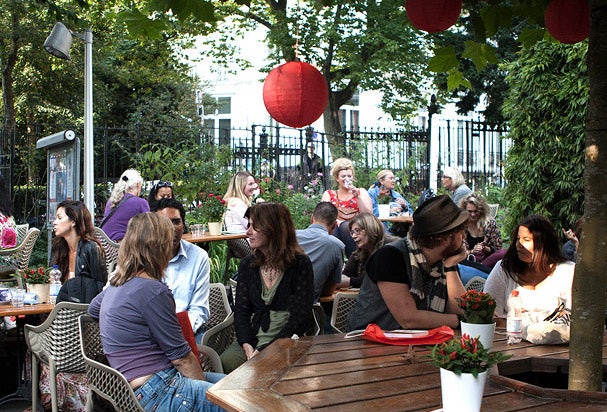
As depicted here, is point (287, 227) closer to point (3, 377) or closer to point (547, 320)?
point (547, 320)

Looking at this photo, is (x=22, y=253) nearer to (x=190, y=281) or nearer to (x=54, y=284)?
(x=54, y=284)

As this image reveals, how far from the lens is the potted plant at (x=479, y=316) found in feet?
10.5

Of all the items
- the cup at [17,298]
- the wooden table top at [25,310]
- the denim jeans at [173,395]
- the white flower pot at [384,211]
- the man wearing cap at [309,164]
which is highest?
the man wearing cap at [309,164]

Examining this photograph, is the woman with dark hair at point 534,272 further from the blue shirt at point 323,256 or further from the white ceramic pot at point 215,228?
the white ceramic pot at point 215,228

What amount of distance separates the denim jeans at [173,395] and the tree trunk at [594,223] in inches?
70.6

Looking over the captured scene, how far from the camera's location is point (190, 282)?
5.11 metres

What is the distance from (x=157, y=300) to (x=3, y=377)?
353 centimetres

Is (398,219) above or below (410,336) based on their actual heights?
above

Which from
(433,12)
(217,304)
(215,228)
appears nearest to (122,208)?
(215,228)

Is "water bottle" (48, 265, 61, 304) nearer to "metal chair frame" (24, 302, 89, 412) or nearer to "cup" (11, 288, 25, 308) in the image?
"cup" (11, 288, 25, 308)

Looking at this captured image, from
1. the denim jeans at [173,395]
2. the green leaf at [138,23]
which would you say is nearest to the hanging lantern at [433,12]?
the green leaf at [138,23]

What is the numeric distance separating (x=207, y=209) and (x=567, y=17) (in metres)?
8.45

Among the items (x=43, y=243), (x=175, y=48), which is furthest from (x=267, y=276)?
(x=175, y=48)

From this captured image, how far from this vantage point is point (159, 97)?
2389 cm
